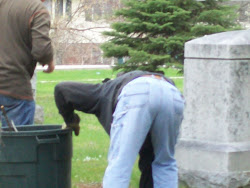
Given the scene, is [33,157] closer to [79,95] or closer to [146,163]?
[79,95]

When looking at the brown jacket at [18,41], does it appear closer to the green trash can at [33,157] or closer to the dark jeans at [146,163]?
the green trash can at [33,157]

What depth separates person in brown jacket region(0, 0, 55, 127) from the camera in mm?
5277

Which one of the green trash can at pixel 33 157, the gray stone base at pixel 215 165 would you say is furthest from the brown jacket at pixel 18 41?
the gray stone base at pixel 215 165

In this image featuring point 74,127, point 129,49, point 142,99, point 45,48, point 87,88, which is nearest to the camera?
point 142,99

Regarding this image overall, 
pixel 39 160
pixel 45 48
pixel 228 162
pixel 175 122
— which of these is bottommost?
pixel 228 162

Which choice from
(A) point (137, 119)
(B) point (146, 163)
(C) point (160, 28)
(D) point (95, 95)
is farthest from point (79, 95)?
(C) point (160, 28)

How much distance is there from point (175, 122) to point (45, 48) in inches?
59.1

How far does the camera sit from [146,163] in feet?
15.7

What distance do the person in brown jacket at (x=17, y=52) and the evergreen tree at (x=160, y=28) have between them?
23.5 ft

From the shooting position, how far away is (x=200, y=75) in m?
6.10

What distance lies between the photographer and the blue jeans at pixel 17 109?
17.4 feet

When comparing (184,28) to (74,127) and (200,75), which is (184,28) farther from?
(74,127)

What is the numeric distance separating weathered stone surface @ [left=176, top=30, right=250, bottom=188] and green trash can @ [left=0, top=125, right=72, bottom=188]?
1902mm

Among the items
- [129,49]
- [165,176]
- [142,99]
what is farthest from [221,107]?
[129,49]
